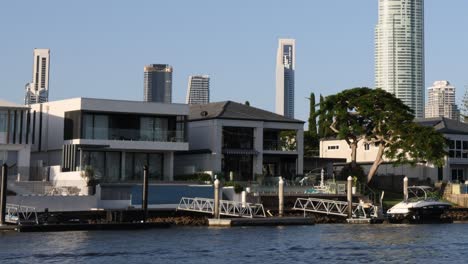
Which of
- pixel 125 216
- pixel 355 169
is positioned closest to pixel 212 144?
pixel 355 169

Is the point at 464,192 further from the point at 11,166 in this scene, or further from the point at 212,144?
the point at 11,166

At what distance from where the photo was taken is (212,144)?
8312cm

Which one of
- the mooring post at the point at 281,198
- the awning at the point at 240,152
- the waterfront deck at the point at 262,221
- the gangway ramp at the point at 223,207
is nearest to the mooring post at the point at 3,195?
the waterfront deck at the point at 262,221

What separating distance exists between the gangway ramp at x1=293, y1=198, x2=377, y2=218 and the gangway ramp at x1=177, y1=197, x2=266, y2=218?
187 inches

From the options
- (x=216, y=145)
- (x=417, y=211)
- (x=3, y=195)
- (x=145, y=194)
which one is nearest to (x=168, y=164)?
(x=216, y=145)

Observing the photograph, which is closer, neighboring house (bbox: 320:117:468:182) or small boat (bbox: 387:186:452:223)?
small boat (bbox: 387:186:452:223)

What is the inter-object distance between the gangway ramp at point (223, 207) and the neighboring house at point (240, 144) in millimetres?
8695

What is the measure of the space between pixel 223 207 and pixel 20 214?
54.4ft

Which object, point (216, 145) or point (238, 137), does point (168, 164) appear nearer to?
point (216, 145)

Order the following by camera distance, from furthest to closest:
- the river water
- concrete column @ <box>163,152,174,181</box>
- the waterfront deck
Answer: concrete column @ <box>163,152,174,181</box>, the waterfront deck, the river water

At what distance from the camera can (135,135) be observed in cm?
7775

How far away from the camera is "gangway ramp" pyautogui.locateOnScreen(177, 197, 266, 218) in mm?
69688

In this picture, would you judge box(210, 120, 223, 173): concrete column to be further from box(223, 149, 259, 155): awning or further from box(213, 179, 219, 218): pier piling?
box(213, 179, 219, 218): pier piling

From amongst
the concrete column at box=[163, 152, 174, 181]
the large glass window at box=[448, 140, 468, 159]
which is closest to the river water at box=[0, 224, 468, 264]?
the concrete column at box=[163, 152, 174, 181]
